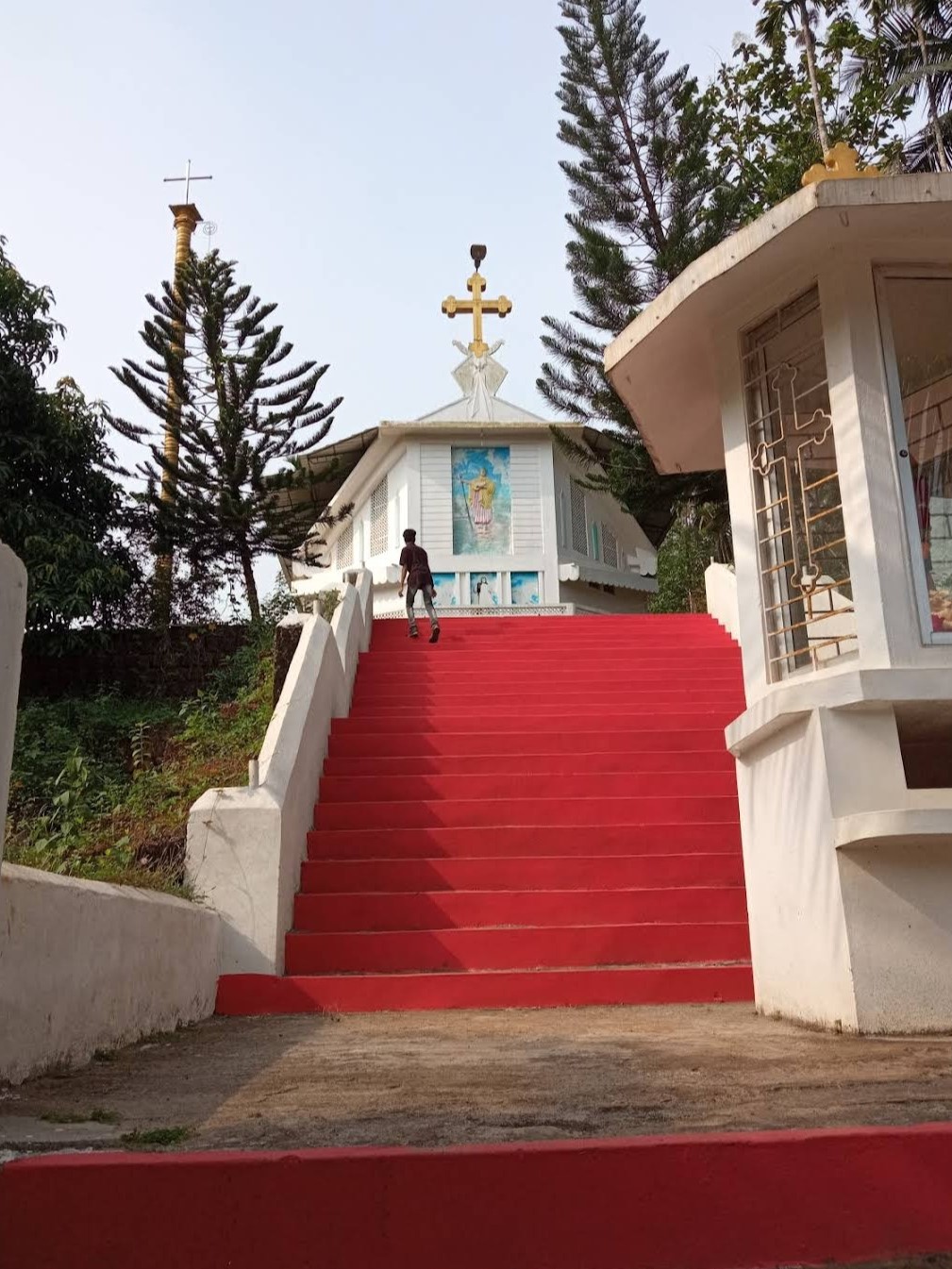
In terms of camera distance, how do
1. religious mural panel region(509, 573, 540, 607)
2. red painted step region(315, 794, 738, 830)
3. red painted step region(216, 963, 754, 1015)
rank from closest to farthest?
red painted step region(216, 963, 754, 1015), red painted step region(315, 794, 738, 830), religious mural panel region(509, 573, 540, 607)

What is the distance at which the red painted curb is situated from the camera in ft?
6.38

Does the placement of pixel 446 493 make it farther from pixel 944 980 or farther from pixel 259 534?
pixel 944 980

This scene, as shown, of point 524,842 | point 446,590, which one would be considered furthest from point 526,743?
point 446,590

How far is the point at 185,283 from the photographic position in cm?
1622

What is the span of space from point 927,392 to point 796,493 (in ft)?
2.10

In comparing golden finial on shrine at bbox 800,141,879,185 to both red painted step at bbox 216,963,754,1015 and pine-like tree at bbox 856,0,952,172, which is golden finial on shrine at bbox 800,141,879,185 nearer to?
red painted step at bbox 216,963,754,1015

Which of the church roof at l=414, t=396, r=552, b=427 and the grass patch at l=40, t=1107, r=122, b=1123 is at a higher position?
the church roof at l=414, t=396, r=552, b=427

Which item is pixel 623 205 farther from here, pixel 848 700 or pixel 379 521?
pixel 848 700

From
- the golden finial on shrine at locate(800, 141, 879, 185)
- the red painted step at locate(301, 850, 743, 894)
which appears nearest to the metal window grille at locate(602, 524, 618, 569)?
the red painted step at locate(301, 850, 743, 894)

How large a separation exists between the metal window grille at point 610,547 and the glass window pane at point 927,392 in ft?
50.0

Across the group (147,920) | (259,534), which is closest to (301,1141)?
(147,920)

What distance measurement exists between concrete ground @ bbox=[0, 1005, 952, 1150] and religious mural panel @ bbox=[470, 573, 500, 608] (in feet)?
43.4

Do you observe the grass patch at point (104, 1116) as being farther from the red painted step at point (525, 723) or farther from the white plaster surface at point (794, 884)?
the red painted step at point (525, 723)

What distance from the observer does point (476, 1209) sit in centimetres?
199
